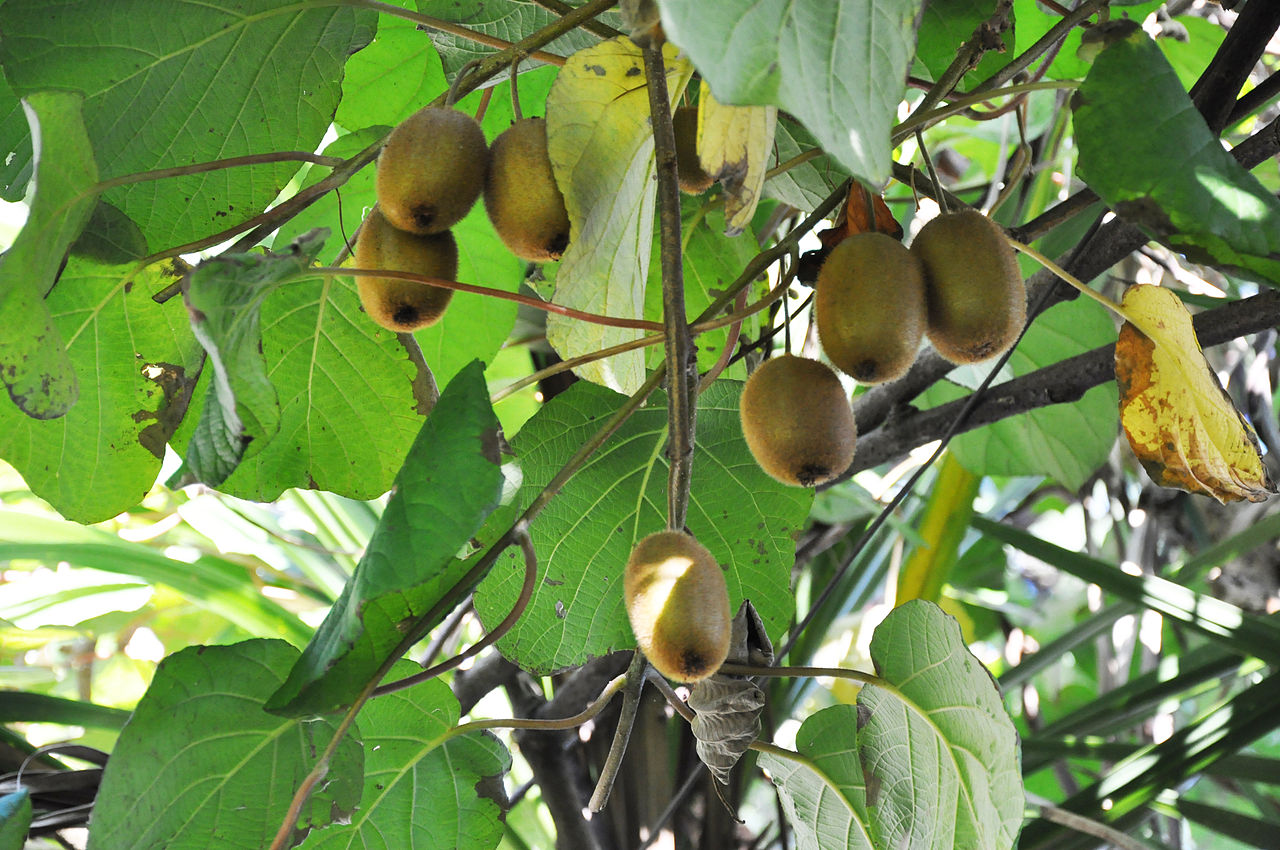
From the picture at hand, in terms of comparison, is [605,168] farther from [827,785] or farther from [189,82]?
[827,785]

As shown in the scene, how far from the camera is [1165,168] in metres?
0.43

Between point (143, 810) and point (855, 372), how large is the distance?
486 millimetres

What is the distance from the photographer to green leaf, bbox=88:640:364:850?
58 cm

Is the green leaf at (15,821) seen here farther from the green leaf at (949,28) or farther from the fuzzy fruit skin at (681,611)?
the green leaf at (949,28)

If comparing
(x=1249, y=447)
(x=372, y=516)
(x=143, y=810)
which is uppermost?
(x=372, y=516)

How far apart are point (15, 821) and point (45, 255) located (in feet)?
1.46

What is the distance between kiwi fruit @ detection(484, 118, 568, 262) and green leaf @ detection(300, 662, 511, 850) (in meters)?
0.31

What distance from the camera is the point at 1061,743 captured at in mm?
1224

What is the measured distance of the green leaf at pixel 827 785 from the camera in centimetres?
67

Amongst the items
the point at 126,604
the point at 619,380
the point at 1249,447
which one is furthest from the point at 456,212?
the point at 126,604

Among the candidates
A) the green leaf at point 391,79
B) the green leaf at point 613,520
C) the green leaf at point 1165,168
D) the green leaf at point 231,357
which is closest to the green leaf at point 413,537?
the green leaf at point 231,357

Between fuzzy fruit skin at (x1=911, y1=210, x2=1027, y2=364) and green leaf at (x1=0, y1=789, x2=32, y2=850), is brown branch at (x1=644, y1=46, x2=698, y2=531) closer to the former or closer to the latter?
fuzzy fruit skin at (x1=911, y1=210, x2=1027, y2=364)

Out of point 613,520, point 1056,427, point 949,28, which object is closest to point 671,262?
point 613,520

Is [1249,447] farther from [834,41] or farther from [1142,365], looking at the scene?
[834,41]
